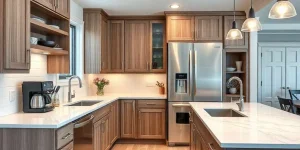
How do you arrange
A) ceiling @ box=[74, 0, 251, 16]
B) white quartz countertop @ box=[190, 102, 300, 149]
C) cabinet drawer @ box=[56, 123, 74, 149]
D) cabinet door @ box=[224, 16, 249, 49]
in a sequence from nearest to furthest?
white quartz countertop @ box=[190, 102, 300, 149]
cabinet drawer @ box=[56, 123, 74, 149]
ceiling @ box=[74, 0, 251, 16]
cabinet door @ box=[224, 16, 249, 49]

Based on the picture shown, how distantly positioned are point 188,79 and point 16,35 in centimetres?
302

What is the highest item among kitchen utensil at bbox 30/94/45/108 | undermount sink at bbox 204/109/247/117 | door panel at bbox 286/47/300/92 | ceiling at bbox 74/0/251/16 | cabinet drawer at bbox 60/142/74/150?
ceiling at bbox 74/0/251/16

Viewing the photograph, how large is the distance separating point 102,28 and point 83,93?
1.20 metres

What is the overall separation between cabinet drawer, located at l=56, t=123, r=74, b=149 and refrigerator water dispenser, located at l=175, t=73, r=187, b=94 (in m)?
2.49

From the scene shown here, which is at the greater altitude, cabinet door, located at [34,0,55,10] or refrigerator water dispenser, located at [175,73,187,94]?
cabinet door, located at [34,0,55,10]

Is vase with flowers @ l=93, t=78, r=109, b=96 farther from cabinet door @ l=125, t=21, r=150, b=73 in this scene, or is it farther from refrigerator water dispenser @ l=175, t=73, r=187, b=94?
refrigerator water dispenser @ l=175, t=73, r=187, b=94

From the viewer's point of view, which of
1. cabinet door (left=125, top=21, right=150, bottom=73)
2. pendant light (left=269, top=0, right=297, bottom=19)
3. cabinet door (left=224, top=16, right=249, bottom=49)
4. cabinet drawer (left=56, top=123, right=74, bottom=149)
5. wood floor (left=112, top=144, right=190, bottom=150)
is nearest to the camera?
pendant light (left=269, top=0, right=297, bottom=19)

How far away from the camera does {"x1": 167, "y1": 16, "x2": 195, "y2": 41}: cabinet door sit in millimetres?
4750

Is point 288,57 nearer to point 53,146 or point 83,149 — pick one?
point 83,149

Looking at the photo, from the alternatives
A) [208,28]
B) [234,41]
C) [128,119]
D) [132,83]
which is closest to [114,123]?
[128,119]

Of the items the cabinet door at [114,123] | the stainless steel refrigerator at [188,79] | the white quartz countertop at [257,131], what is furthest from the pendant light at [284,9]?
the cabinet door at [114,123]

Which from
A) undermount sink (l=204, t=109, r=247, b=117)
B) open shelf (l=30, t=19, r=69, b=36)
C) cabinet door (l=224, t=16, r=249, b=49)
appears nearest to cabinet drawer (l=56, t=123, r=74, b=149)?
open shelf (l=30, t=19, r=69, b=36)

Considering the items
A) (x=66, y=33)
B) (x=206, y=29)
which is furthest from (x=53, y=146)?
(x=206, y=29)

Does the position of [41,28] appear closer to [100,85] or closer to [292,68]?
[100,85]
